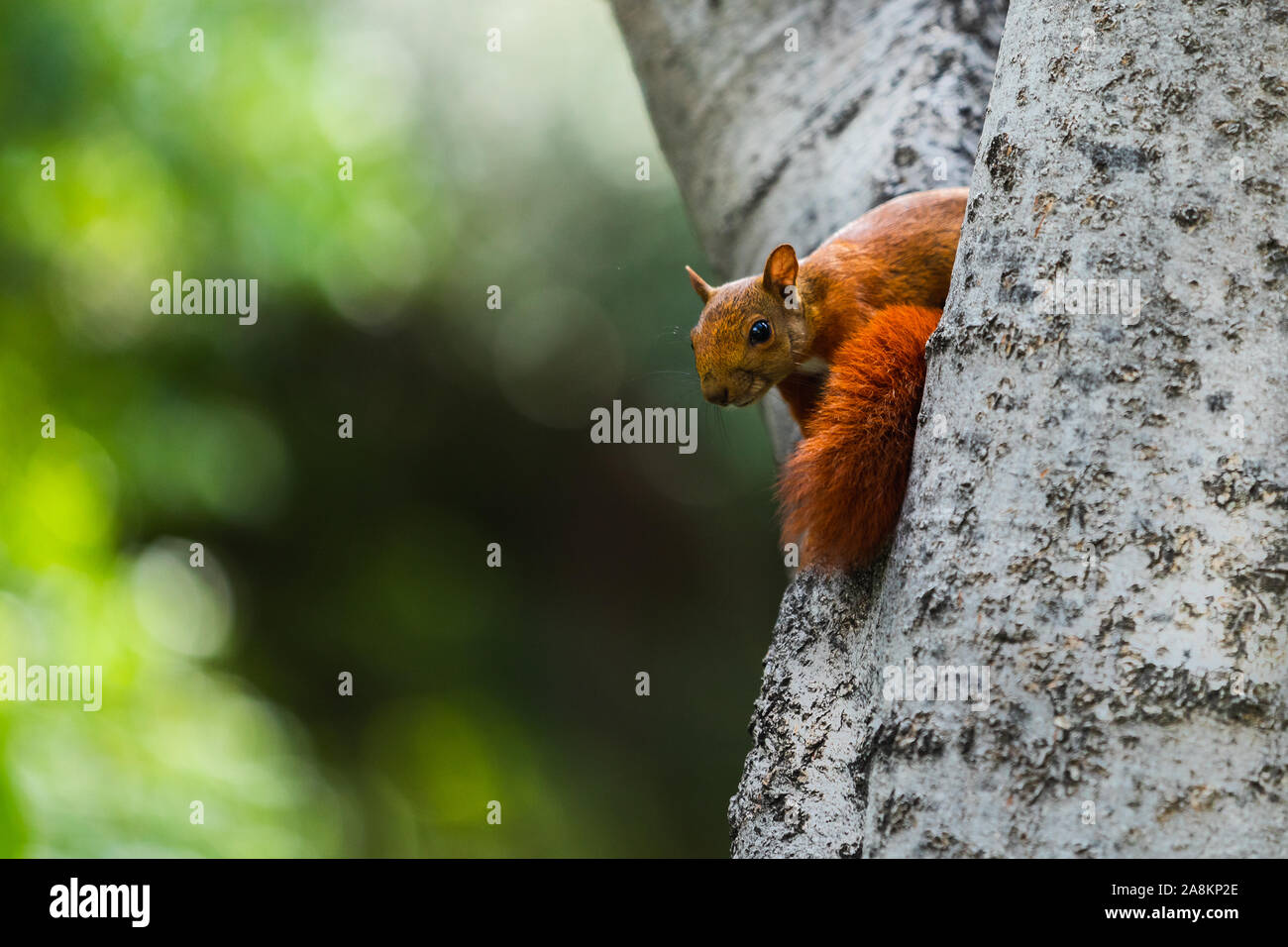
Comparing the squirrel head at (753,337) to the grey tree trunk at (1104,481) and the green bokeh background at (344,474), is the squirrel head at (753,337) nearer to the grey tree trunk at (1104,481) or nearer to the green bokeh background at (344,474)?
the grey tree trunk at (1104,481)

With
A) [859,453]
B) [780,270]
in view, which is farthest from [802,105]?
[859,453]

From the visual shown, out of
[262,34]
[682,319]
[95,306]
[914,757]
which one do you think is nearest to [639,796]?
[682,319]

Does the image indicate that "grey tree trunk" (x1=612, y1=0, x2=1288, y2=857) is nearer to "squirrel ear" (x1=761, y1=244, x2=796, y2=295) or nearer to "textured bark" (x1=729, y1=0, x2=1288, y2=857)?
"textured bark" (x1=729, y1=0, x2=1288, y2=857)

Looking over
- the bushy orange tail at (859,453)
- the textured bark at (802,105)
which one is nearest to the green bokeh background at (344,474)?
the textured bark at (802,105)

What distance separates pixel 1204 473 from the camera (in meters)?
0.65

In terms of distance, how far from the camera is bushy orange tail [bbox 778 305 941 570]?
0.79m

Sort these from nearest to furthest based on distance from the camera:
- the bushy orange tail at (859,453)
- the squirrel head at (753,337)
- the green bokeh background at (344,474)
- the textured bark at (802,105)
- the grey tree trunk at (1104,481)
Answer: the grey tree trunk at (1104,481), the bushy orange tail at (859,453), the squirrel head at (753,337), the textured bark at (802,105), the green bokeh background at (344,474)

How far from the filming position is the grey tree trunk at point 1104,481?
613 millimetres

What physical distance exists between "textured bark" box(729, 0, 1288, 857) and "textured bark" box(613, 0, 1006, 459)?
487 millimetres

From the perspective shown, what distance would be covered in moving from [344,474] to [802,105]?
8.00ft

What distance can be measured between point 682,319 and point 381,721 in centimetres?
158

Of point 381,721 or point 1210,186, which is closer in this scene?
point 1210,186

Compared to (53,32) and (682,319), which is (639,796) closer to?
(682,319)

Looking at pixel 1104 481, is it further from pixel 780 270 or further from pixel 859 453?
pixel 780 270
